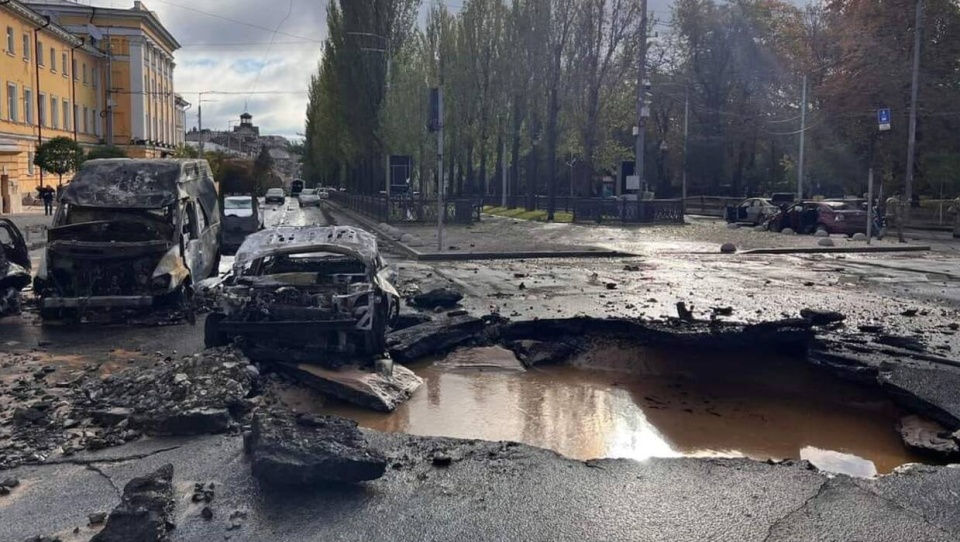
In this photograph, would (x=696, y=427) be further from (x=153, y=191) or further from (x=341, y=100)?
A: (x=341, y=100)

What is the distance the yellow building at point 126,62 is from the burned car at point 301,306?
7304cm

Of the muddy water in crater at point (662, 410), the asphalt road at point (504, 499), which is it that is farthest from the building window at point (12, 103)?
the asphalt road at point (504, 499)

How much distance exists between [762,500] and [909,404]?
328cm

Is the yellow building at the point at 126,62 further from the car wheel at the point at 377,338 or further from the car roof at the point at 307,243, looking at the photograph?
the car wheel at the point at 377,338

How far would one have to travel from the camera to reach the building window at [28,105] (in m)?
55.8

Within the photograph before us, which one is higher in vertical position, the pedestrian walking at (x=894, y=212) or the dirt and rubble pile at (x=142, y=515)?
the pedestrian walking at (x=894, y=212)

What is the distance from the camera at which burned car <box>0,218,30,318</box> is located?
1214 centimetres

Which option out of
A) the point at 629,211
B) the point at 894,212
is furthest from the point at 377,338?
the point at 629,211

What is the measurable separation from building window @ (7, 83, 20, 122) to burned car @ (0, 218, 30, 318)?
150 ft

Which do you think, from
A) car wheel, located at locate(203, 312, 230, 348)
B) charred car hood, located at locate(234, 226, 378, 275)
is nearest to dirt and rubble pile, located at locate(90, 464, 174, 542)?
car wheel, located at locate(203, 312, 230, 348)

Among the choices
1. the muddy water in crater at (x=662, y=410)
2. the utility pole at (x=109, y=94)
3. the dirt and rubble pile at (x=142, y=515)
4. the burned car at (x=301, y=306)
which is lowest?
the muddy water in crater at (x=662, y=410)

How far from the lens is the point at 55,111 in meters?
63.4

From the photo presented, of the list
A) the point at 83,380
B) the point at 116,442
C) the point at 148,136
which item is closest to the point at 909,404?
the point at 116,442

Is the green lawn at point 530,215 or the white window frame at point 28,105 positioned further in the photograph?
the white window frame at point 28,105
